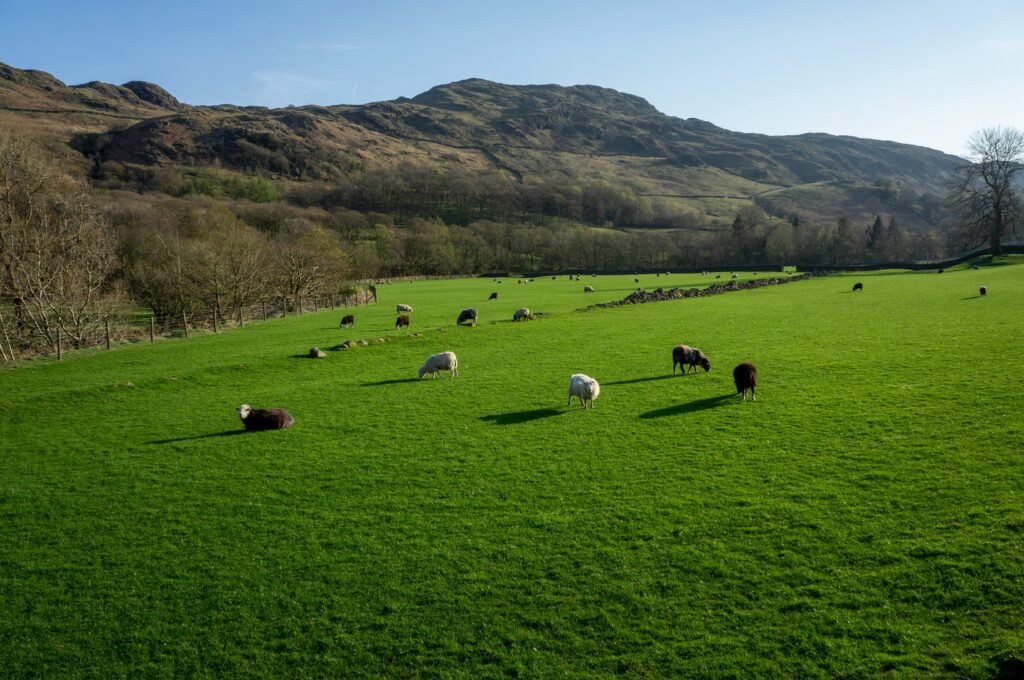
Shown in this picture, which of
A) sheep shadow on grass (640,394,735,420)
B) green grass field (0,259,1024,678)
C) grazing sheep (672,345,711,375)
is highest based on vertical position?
grazing sheep (672,345,711,375)

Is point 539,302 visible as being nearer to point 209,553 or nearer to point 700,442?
point 700,442

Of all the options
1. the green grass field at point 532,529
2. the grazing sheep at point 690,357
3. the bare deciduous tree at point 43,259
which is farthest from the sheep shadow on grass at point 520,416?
the bare deciduous tree at point 43,259

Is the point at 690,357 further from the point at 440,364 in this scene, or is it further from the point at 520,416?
the point at 440,364

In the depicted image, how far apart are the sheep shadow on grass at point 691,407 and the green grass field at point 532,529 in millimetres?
177

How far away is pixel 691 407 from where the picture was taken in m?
19.5

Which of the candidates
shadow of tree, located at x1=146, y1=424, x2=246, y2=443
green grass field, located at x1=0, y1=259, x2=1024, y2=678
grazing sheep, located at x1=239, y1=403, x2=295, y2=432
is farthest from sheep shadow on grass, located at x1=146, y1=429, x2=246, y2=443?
grazing sheep, located at x1=239, y1=403, x2=295, y2=432

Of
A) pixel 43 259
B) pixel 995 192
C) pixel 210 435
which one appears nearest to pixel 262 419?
pixel 210 435

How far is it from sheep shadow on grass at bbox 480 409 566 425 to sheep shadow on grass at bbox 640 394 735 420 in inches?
126

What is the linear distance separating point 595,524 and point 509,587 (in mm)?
2656

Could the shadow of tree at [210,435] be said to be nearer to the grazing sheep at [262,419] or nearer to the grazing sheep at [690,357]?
the grazing sheep at [262,419]

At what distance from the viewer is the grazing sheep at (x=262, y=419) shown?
1950cm

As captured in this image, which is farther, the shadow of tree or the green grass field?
the shadow of tree

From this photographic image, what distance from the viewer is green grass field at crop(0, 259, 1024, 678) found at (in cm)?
855

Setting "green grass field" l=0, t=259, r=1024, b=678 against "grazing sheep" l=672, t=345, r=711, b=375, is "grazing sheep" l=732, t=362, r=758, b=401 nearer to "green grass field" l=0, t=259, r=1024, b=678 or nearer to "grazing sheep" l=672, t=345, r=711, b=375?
"green grass field" l=0, t=259, r=1024, b=678
